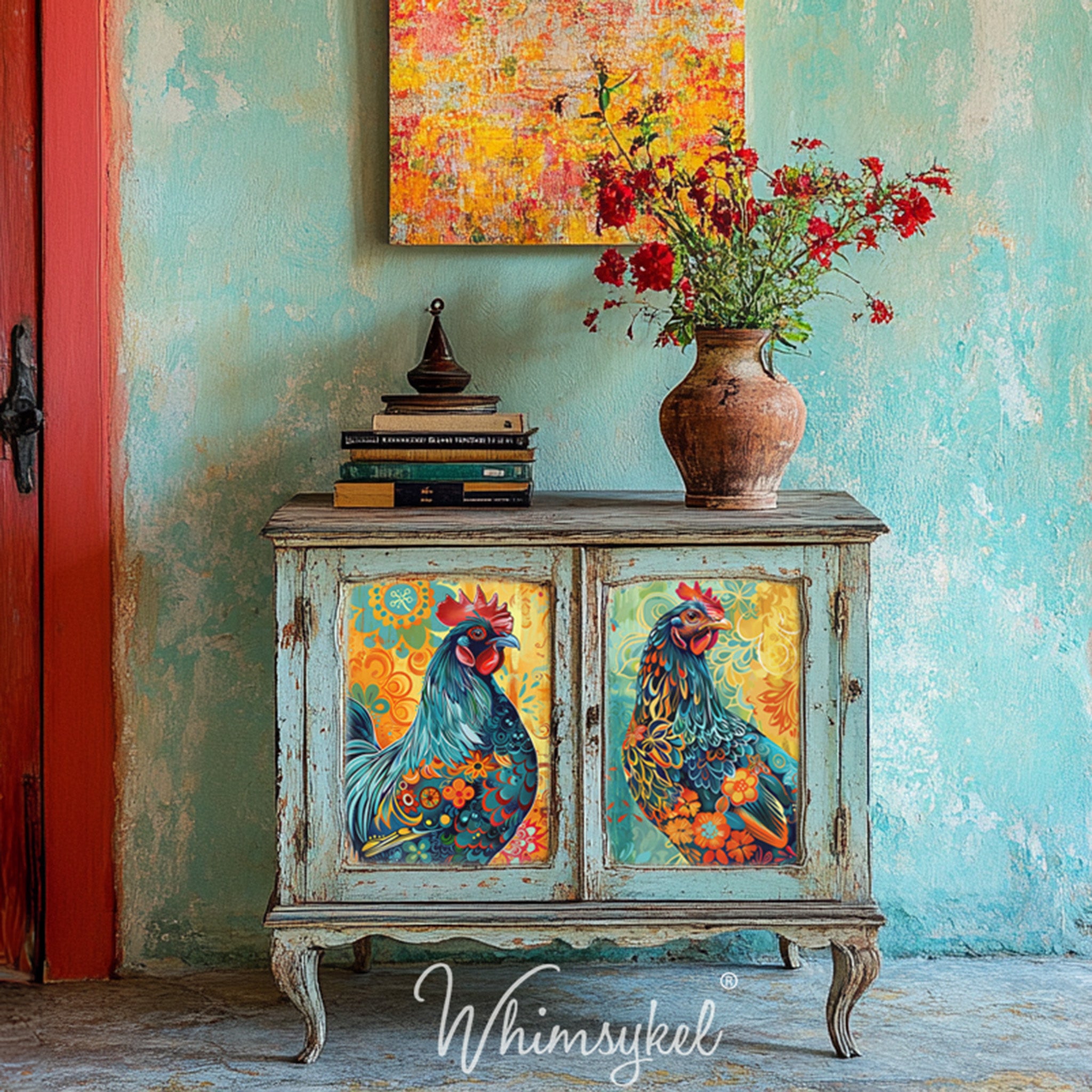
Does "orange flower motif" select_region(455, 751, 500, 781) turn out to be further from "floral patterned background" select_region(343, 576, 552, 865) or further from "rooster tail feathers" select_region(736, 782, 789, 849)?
"rooster tail feathers" select_region(736, 782, 789, 849)

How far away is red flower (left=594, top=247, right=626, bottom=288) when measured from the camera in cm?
240

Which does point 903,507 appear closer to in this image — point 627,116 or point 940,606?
point 940,606

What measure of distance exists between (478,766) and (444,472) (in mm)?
553

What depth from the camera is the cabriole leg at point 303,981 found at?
89.7 inches

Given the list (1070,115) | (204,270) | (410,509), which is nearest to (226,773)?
(410,509)

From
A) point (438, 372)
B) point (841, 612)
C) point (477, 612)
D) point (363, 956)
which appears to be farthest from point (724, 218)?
point (363, 956)

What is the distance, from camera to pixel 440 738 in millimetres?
2275

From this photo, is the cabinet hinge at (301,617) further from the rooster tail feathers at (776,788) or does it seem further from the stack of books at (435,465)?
the rooster tail feathers at (776,788)

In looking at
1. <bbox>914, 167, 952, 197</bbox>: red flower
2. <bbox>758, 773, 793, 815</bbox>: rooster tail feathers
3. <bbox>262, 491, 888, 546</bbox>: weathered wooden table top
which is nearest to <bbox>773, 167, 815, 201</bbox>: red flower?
<bbox>914, 167, 952, 197</bbox>: red flower

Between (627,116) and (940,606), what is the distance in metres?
1.24

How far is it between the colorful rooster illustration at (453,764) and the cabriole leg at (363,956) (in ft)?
1.67

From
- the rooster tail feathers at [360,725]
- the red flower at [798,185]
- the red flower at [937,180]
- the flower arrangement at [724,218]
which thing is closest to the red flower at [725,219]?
the flower arrangement at [724,218]

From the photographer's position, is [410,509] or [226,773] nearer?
[410,509]

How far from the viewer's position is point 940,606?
2.78 m
